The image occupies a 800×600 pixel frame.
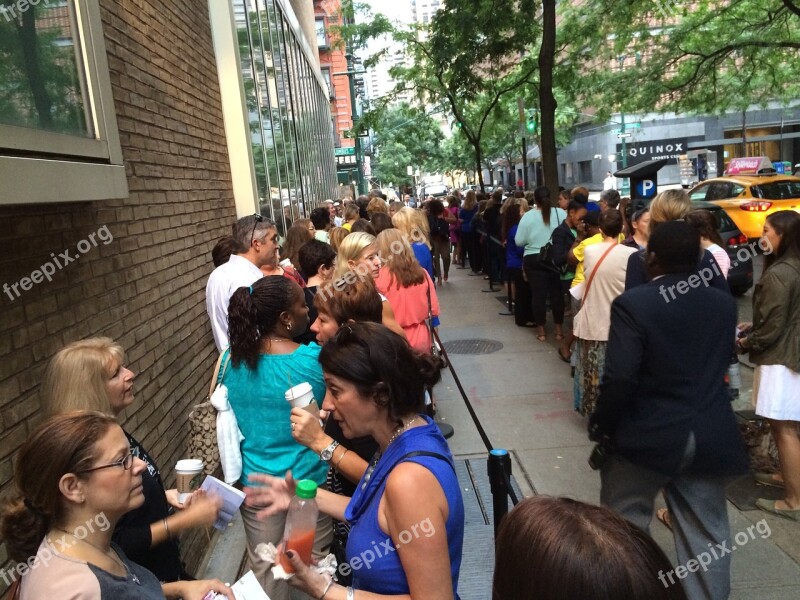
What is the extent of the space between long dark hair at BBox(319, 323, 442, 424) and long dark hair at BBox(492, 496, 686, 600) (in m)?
0.87

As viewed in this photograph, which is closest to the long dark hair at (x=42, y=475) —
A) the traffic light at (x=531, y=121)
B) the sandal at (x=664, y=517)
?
the sandal at (x=664, y=517)

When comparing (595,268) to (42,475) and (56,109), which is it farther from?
(42,475)

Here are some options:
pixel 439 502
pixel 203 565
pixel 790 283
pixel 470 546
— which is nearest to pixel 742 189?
pixel 790 283

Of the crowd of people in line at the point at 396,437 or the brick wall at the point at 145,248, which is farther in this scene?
the brick wall at the point at 145,248

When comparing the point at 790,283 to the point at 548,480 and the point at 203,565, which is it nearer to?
the point at 548,480

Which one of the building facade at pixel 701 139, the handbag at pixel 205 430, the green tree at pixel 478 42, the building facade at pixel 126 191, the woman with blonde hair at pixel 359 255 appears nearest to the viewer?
the building facade at pixel 126 191

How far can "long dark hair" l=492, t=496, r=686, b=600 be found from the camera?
117cm

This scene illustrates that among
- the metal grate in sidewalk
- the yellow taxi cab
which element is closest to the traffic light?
the yellow taxi cab

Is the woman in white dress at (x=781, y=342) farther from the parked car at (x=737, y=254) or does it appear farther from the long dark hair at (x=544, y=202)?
the parked car at (x=737, y=254)

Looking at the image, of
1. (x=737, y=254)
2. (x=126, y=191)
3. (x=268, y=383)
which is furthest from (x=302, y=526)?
(x=737, y=254)

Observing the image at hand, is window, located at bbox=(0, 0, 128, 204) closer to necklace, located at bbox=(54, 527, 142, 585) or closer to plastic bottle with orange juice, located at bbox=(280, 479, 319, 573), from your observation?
necklace, located at bbox=(54, 527, 142, 585)

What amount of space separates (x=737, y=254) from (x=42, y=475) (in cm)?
1114

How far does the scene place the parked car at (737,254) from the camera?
1066 cm

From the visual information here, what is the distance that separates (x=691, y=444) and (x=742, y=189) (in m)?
12.8
